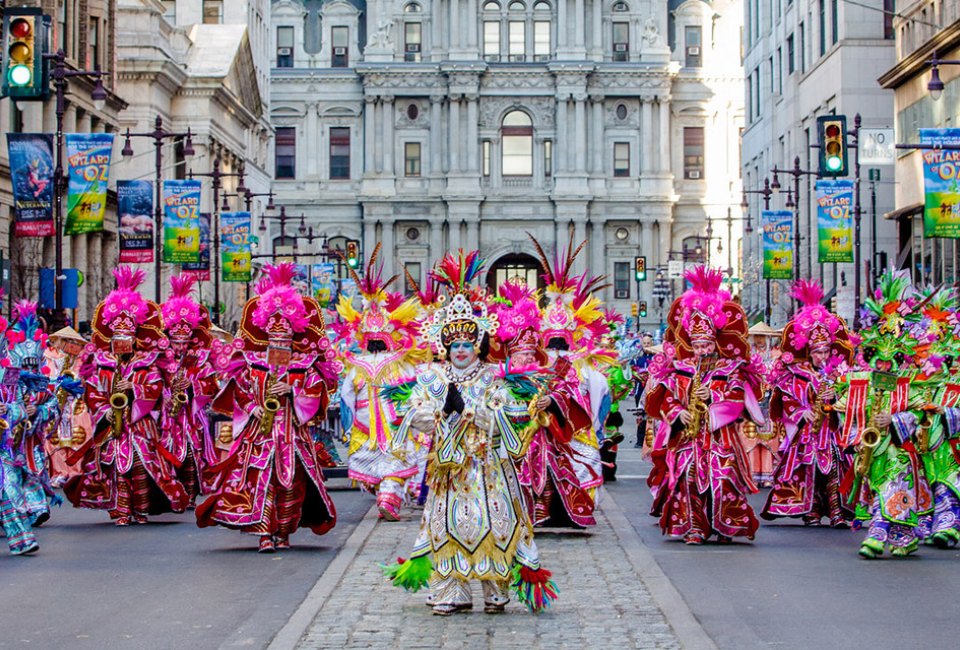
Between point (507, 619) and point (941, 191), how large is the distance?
17435mm

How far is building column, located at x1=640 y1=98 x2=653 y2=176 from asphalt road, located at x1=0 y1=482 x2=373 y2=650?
255 ft

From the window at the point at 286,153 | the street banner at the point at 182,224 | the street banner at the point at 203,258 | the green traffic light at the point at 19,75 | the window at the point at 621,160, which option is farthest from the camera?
the window at the point at 286,153

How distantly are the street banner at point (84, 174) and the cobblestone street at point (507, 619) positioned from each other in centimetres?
1695

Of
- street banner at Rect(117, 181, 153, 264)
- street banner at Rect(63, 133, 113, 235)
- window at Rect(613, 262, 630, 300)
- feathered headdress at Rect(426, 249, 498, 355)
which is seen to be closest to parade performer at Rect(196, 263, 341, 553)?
feathered headdress at Rect(426, 249, 498, 355)

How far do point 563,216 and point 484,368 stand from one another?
271 feet

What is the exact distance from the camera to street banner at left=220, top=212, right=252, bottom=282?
146ft

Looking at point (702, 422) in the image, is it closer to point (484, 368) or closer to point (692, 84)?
point (484, 368)

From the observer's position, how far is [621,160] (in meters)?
94.0

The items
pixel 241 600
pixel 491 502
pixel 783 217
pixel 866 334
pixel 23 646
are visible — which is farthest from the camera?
pixel 783 217

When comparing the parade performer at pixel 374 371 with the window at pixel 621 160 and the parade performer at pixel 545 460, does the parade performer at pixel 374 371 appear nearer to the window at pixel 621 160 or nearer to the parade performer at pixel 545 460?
the parade performer at pixel 545 460

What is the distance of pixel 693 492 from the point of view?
1436cm

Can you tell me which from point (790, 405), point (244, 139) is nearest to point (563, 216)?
point (244, 139)

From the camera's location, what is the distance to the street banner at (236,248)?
146ft

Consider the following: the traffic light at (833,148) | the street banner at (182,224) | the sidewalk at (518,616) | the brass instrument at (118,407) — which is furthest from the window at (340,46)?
the sidewalk at (518,616)
